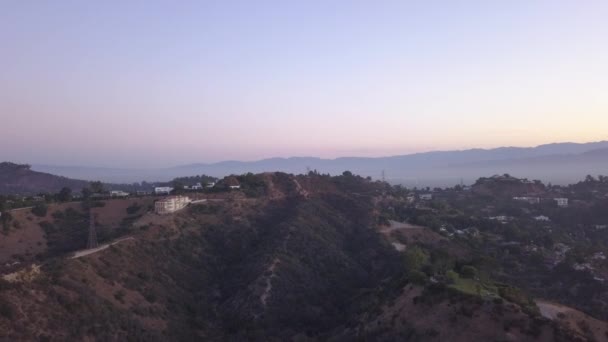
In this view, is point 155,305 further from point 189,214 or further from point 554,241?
point 554,241

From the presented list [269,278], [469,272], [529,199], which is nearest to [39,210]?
[269,278]

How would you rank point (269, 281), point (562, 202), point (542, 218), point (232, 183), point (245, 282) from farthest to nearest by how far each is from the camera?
1. point (562, 202)
2. point (542, 218)
3. point (232, 183)
4. point (245, 282)
5. point (269, 281)

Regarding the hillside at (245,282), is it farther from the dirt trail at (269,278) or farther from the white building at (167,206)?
the white building at (167,206)

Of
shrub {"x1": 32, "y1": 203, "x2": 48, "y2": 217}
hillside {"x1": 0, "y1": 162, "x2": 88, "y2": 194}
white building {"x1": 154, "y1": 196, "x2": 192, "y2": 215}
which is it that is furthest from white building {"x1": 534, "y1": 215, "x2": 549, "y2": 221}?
hillside {"x1": 0, "y1": 162, "x2": 88, "y2": 194}

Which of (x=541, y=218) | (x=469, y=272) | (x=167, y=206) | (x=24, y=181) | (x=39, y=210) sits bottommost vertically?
(x=541, y=218)

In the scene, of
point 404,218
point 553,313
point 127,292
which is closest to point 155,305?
point 127,292

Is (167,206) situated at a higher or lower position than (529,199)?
higher

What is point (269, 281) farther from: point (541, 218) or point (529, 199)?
point (529, 199)
